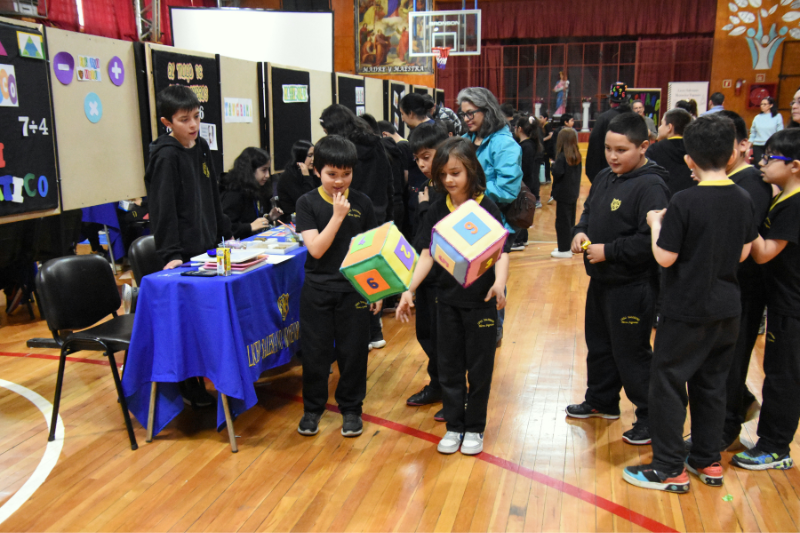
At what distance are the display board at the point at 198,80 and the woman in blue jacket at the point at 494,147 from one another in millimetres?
2582

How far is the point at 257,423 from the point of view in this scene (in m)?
3.23

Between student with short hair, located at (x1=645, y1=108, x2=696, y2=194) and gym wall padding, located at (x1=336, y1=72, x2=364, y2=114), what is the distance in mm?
4733

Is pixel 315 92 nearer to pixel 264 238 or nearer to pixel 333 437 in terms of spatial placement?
pixel 264 238

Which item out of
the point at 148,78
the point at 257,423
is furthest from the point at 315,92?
the point at 257,423

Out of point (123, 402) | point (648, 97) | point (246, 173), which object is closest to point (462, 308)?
point (123, 402)

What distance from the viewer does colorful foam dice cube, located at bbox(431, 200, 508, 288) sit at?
7.82 ft

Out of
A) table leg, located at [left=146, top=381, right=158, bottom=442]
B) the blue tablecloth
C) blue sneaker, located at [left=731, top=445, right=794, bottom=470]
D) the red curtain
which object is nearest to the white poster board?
the red curtain

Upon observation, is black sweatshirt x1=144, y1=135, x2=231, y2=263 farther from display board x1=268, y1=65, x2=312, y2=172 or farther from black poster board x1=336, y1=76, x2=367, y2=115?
black poster board x1=336, y1=76, x2=367, y2=115

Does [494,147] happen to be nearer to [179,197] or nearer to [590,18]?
[179,197]

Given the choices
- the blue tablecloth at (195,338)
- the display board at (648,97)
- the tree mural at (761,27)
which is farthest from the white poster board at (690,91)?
the blue tablecloth at (195,338)

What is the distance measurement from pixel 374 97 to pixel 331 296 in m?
7.42

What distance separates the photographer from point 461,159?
8.62 feet

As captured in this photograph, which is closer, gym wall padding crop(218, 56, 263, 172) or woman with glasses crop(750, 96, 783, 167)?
gym wall padding crop(218, 56, 263, 172)

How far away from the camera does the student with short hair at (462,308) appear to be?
266 centimetres
